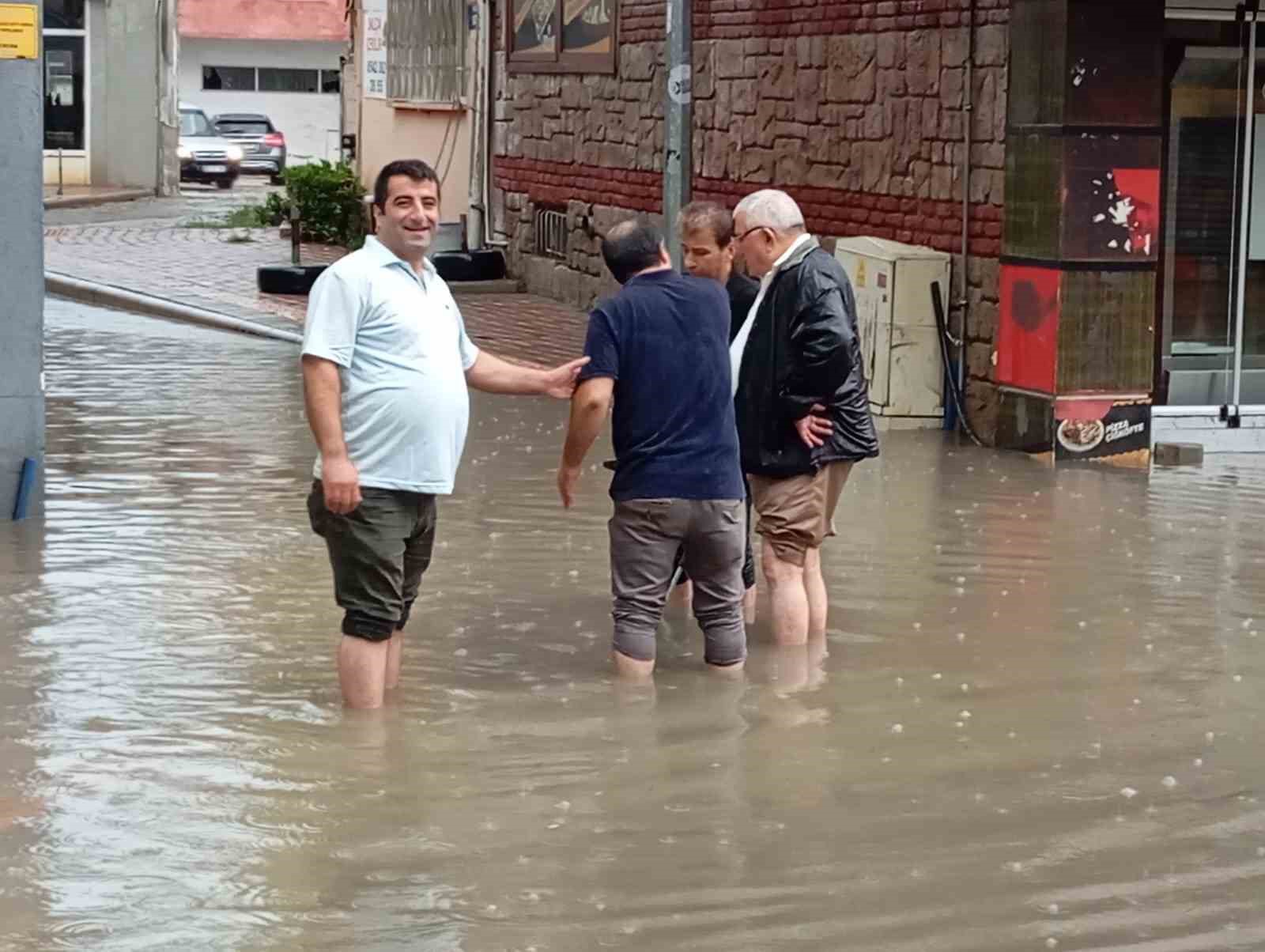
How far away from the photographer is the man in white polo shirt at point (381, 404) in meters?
7.12

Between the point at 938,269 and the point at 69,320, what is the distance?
8779 millimetres

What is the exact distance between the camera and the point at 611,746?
717 cm

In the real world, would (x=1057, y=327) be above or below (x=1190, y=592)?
above

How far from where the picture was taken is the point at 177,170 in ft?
139

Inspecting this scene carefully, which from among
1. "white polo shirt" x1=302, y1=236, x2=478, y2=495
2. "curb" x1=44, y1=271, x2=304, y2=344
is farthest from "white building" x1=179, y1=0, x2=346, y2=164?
"white polo shirt" x1=302, y1=236, x2=478, y2=495

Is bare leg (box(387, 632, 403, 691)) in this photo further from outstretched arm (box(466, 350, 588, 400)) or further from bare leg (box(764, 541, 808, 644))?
bare leg (box(764, 541, 808, 644))

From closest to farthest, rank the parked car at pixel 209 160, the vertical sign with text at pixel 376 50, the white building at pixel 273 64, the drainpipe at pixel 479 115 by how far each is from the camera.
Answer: the drainpipe at pixel 479 115
the vertical sign with text at pixel 376 50
the parked car at pixel 209 160
the white building at pixel 273 64

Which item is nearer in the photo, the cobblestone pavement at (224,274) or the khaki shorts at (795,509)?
the khaki shorts at (795,509)

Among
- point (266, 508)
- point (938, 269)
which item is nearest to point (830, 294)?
point (266, 508)

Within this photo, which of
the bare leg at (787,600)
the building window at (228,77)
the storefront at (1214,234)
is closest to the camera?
the bare leg at (787,600)

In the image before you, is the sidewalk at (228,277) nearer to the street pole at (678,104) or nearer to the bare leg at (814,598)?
the street pole at (678,104)

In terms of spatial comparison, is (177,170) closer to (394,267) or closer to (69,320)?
(69,320)

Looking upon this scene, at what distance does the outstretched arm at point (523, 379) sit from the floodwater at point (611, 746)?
3.26ft

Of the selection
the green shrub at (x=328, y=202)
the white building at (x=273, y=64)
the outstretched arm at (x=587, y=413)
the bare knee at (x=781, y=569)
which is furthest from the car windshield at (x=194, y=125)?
the outstretched arm at (x=587, y=413)
